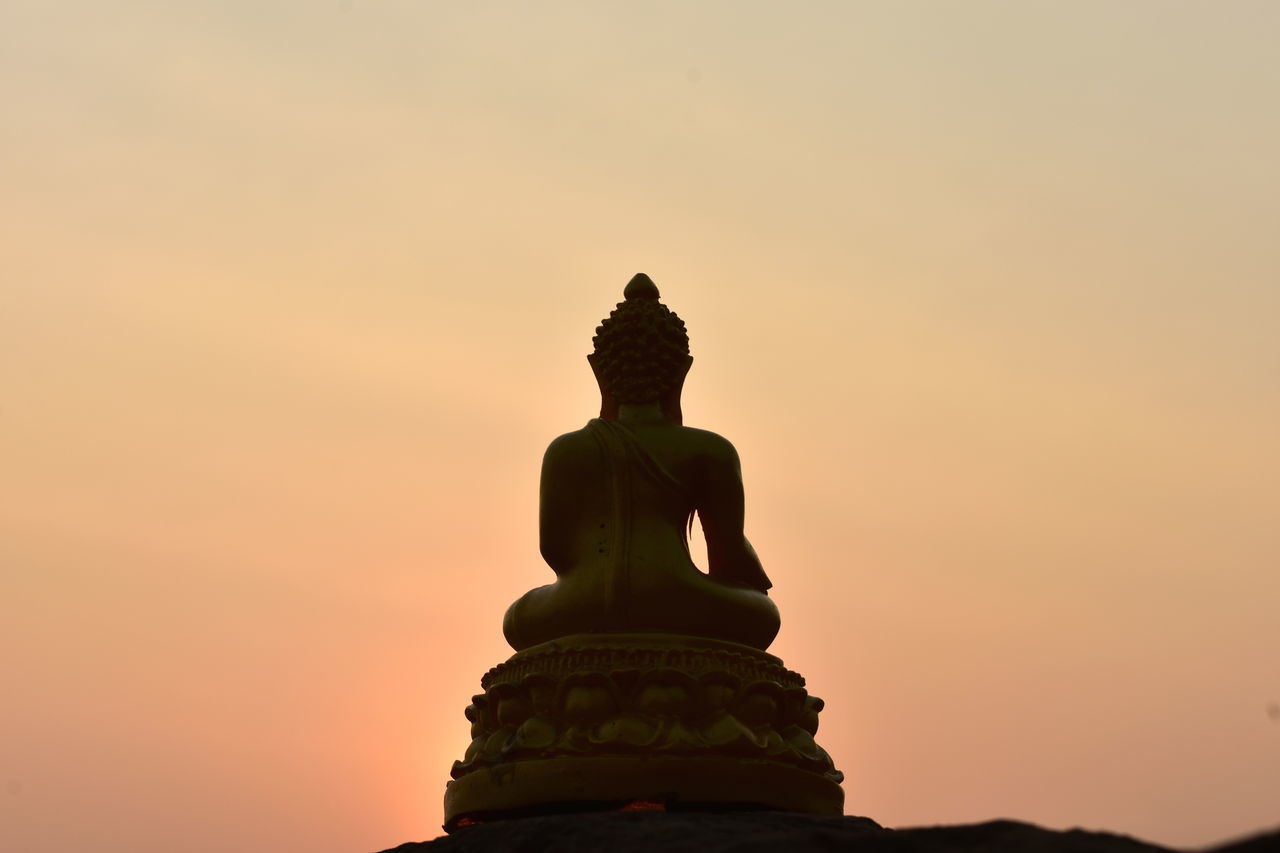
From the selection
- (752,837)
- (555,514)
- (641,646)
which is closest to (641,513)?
(555,514)

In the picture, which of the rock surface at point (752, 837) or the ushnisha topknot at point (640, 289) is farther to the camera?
the ushnisha topknot at point (640, 289)

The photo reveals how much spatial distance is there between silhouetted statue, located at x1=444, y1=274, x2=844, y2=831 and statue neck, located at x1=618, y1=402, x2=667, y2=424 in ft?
0.03

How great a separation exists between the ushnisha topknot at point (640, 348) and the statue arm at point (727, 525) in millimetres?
654

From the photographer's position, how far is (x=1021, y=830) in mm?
6398

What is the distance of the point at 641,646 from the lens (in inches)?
351

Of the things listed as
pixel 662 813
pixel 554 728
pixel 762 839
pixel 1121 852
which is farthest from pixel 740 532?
pixel 1121 852

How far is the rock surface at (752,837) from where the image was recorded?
245 inches

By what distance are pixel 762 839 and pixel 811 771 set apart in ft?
7.65

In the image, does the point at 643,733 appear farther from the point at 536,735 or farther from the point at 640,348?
the point at 640,348

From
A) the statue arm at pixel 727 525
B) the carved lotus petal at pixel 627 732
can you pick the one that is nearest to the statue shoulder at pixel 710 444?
the statue arm at pixel 727 525

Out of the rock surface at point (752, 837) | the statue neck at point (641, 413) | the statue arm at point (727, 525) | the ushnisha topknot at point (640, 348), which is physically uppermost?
the ushnisha topknot at point (640, 348)

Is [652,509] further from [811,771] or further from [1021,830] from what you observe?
[1021,830]

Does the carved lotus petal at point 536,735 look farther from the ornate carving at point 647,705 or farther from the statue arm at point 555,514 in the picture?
the statue arm at point 555,514

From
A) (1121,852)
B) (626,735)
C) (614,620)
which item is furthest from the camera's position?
(614,620)
